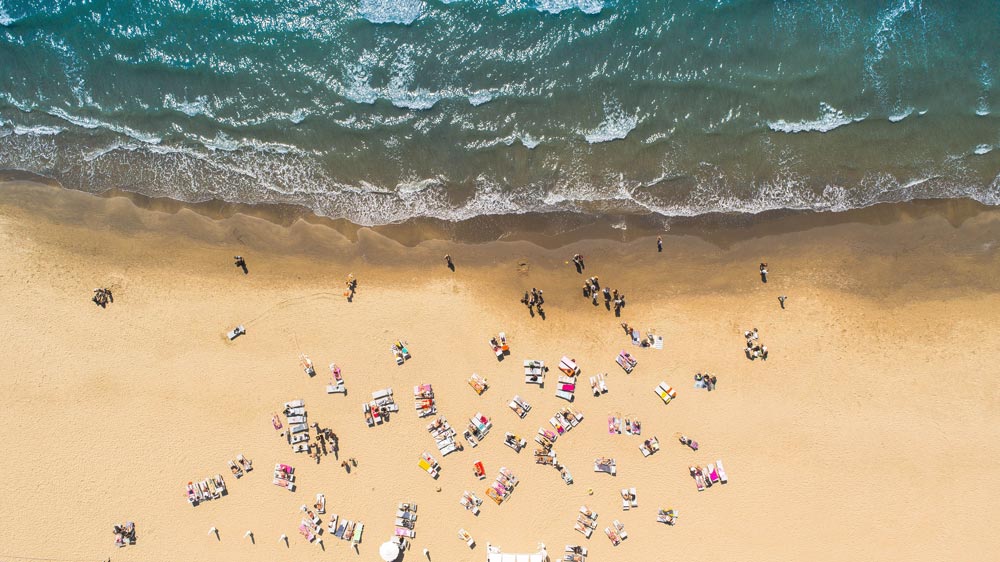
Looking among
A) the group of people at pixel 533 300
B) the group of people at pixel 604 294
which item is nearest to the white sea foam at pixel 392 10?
the group of people at pixel 533 300

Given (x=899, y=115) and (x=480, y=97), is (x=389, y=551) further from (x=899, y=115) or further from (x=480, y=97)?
(x=899, y=115)

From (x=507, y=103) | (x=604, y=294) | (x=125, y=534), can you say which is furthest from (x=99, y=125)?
(x=604, y=294)

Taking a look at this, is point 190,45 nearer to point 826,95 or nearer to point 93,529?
point 93,529

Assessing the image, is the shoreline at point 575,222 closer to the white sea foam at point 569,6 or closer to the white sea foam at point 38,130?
the white sea foam at point 38,130

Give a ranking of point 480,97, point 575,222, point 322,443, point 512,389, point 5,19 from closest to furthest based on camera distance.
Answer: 1. point 322,443
2. point 512,389
3. point 575,222
4. point 480,97
5. point 5,19

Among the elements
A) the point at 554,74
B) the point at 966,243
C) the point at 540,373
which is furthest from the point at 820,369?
the point at 554,74

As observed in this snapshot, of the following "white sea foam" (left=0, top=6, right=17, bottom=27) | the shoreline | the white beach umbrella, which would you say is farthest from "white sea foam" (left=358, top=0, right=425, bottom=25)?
the white beach umbrella

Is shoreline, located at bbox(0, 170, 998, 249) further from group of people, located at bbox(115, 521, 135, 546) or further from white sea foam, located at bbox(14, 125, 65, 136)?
group of people, located at bbox(115, 521, 135, 546)
